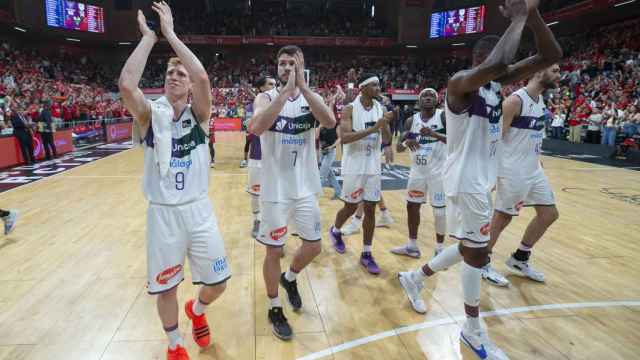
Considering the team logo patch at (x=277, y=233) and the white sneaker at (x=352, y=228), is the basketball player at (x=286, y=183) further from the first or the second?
the white sneaker at (x=352, y=228)

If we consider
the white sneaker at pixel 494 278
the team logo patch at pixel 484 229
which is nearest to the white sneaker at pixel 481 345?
the team logo patch at pixel 484 229

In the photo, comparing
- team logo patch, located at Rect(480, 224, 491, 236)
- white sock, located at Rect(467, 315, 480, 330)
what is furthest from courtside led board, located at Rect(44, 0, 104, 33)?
white sock, located at Rect(467, 315, 480, 330)

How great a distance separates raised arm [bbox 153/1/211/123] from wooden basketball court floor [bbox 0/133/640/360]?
5.82 ft

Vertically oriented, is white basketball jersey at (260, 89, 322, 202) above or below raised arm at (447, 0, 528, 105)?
below

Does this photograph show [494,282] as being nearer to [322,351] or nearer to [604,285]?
[604,285]

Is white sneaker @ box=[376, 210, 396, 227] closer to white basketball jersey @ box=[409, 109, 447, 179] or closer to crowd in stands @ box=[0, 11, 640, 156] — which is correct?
white basketball jersey @ box=[409, 109, 447, 179]

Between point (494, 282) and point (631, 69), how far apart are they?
63.0ft

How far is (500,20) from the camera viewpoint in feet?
88.6

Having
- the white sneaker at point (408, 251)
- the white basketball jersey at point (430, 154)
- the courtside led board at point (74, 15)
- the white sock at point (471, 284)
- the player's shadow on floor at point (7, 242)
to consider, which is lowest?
the player's shadow on floor at point (7, 242)

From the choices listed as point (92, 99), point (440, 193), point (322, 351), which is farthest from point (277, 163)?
point (92, 99)

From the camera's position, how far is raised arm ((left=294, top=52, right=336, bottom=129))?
2783mm

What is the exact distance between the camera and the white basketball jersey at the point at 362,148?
4.43 meters

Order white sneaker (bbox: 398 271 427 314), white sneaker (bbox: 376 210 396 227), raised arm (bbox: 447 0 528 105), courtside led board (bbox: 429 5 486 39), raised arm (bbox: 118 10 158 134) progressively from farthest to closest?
courtside led board (bbox: 429 5 486 39) < white sneaker (bbox: 376 210 396 227) < white sneaker (bbox: 398 271 427 314) < raised arm (bbox: 447 0 528 105) < raised arm (bbox: 118 10 158 134)

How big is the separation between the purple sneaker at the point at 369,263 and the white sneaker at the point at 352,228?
48.7 inches
